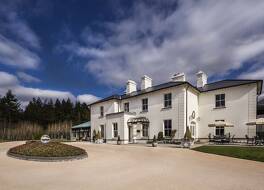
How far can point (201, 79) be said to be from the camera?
26125 mm

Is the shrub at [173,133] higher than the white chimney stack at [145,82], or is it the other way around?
the white chimney stack at [145,82]

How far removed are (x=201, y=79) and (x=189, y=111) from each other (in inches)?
256

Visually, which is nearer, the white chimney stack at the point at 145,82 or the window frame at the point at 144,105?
the window frame at the point at 144,105

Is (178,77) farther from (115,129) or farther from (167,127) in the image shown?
(115,129)

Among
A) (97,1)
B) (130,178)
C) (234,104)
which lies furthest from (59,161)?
(234,104)

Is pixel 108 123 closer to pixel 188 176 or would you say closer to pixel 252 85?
pixel 252 85

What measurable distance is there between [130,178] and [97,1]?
11.0 metres

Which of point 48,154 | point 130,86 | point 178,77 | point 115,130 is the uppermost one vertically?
point 178,77

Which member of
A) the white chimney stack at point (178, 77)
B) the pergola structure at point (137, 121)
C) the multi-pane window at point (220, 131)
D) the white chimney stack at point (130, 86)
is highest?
the white chimney stack at point (178, 77)

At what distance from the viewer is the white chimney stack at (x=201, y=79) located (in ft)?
85.6

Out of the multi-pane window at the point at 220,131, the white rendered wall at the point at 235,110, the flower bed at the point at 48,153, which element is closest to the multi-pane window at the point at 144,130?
the white rendered wall at the point at 235,110

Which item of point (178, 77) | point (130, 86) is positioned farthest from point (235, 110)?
point (130, 86)

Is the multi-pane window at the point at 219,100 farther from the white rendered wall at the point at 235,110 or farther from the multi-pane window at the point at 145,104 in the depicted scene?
the multi-pane window at the point at 145,104

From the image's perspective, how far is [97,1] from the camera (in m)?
13.0
